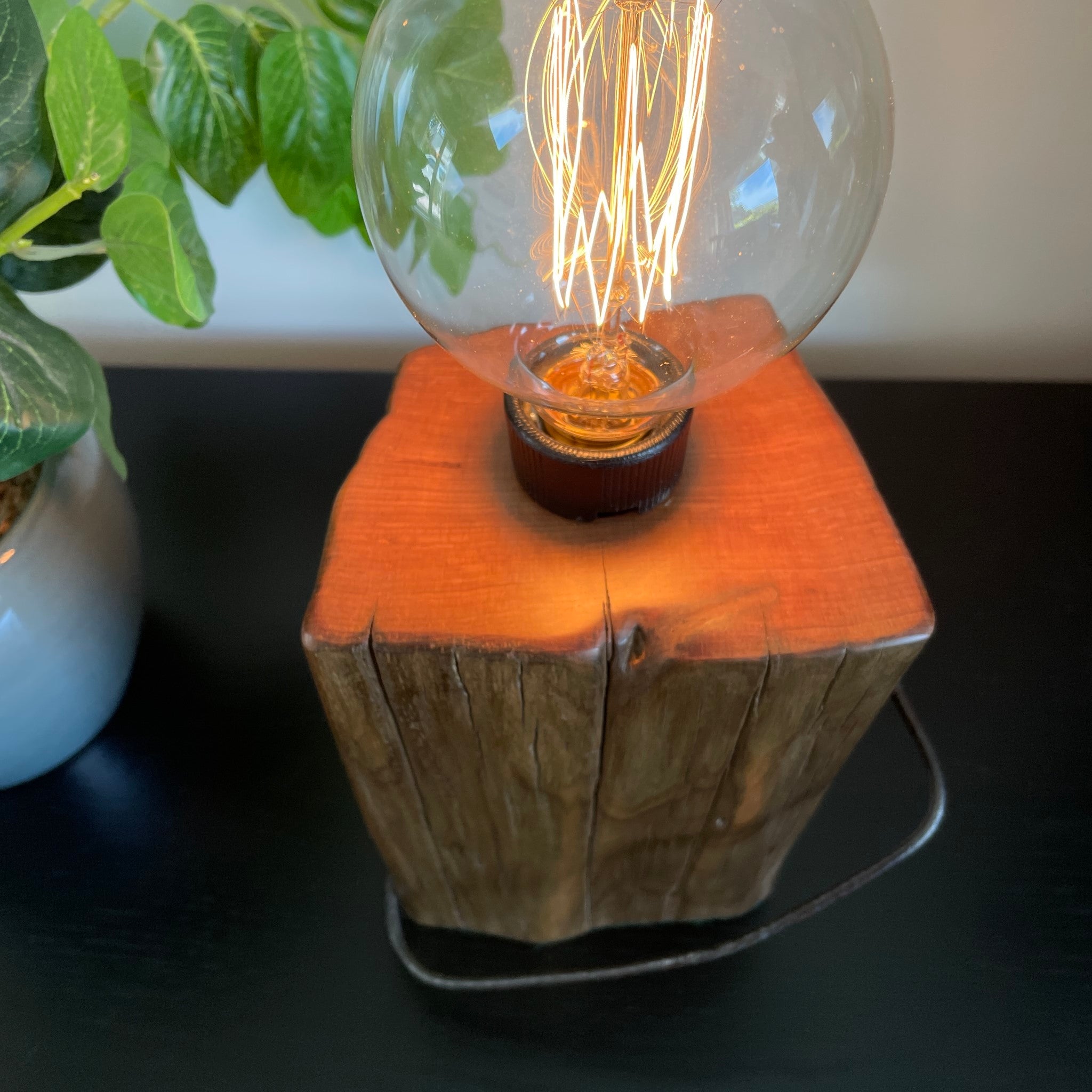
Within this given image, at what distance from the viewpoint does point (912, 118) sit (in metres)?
0.63

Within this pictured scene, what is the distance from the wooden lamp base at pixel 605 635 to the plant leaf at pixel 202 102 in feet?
0.57

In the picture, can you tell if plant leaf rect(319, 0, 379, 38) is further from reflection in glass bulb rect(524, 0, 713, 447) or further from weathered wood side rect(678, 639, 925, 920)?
weathered wood side rect(678, 639, 925, 920)

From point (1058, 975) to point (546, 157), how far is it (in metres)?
0.60

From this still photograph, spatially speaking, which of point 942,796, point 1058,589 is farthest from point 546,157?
point 1058,589

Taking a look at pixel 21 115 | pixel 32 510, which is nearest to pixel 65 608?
pixel 32 510

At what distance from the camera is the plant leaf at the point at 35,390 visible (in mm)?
417

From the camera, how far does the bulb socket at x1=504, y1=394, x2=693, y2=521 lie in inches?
17.2

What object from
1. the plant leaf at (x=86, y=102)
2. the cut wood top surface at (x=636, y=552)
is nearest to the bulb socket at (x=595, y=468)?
the cut wood top surface at (x=636, y=552)

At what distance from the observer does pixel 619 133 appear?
1.36 feet

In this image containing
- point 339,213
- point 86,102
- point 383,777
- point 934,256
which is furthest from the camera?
point 934,256

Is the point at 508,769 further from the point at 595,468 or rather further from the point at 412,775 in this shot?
the point at 595,468

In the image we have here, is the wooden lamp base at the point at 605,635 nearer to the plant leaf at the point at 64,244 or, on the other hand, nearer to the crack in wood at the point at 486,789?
the crack in wood at the point at 486,789

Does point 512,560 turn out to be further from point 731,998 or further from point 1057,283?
point 1057,283

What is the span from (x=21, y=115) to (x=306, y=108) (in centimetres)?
15
